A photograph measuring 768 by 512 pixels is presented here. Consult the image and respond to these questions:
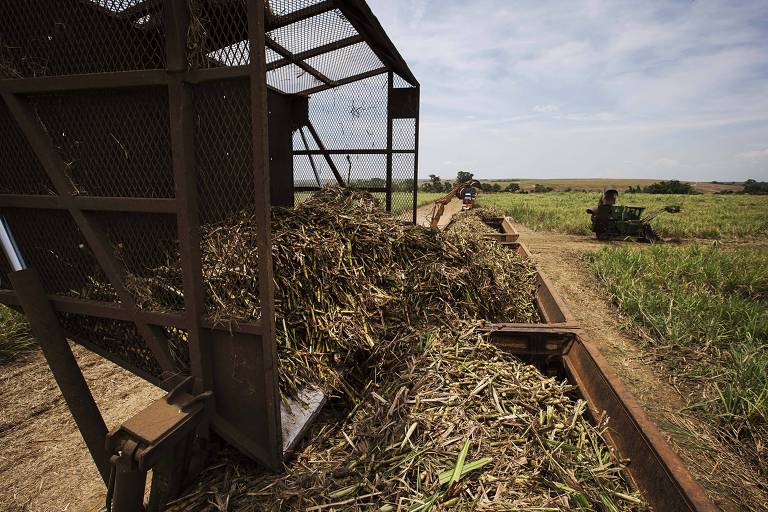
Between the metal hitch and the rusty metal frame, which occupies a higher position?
the rusty metal frame

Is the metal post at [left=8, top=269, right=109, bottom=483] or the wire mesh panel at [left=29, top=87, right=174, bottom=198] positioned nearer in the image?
the wire mesh panel at [left=29, top=87, right=174, bottom=198]

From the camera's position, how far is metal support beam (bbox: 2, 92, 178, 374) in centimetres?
190

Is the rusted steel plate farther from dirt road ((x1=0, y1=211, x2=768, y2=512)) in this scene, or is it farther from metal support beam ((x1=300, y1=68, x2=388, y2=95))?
metal support beam ((x1=300, y1=68, x2=388, y2=95))

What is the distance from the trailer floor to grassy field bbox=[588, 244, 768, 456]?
188 millimetres

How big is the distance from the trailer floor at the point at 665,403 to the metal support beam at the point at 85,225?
12.0 ft

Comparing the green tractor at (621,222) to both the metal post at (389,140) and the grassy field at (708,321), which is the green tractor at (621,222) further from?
the metal post at (389,140)

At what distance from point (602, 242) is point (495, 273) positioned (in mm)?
12056

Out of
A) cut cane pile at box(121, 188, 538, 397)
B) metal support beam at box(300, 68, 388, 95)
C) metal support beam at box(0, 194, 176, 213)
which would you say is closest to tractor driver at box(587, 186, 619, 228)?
metal support beam at box(300, 68, 388, 95)

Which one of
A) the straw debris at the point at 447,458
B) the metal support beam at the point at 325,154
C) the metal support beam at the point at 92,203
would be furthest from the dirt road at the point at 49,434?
the metal support beam at the point at 325,154

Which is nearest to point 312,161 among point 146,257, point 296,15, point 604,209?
point 296,15

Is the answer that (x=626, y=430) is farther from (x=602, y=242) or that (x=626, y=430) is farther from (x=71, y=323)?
(x=602, y=242)

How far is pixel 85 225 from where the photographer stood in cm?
190

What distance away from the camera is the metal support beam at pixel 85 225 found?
6.24 ft

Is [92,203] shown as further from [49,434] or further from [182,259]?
[49,434]
